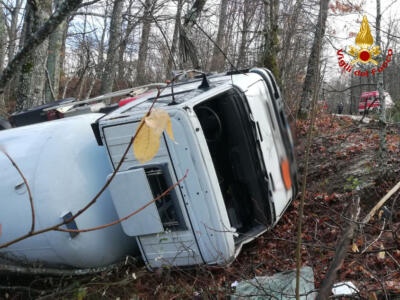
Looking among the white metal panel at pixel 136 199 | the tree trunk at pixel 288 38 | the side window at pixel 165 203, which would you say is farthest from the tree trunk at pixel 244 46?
the white metal panel at pixel 136 199

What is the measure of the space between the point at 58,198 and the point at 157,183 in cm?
87

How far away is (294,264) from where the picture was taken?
11.9 ft

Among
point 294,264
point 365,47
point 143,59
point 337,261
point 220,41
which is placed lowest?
point 294,264

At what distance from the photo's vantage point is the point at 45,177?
346 centimetres

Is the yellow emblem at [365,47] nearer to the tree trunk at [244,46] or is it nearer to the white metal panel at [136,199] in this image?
the white metal panel at [136,199]

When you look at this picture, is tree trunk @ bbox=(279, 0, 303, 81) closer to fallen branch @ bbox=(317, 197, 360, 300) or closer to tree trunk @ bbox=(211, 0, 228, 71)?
tree trunk @ bbox=(211, 0, 228, 71)

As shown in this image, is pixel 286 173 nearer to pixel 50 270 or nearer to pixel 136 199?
pixel 136 199

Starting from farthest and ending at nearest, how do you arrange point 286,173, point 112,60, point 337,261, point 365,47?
point 112,60 < point 286,173 < point 365,47 < point 337,261

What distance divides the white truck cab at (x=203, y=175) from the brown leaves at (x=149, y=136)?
1.87 meters

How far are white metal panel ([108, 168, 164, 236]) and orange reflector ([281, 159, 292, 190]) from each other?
159cm

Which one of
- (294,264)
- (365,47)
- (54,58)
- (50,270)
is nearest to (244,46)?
(54,58)

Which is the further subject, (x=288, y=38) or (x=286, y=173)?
(x=288, y=38)

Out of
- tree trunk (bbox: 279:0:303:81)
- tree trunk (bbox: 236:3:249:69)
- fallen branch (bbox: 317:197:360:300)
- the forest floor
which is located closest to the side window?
the forest floor

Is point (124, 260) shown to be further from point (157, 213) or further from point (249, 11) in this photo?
point (249, 11)
